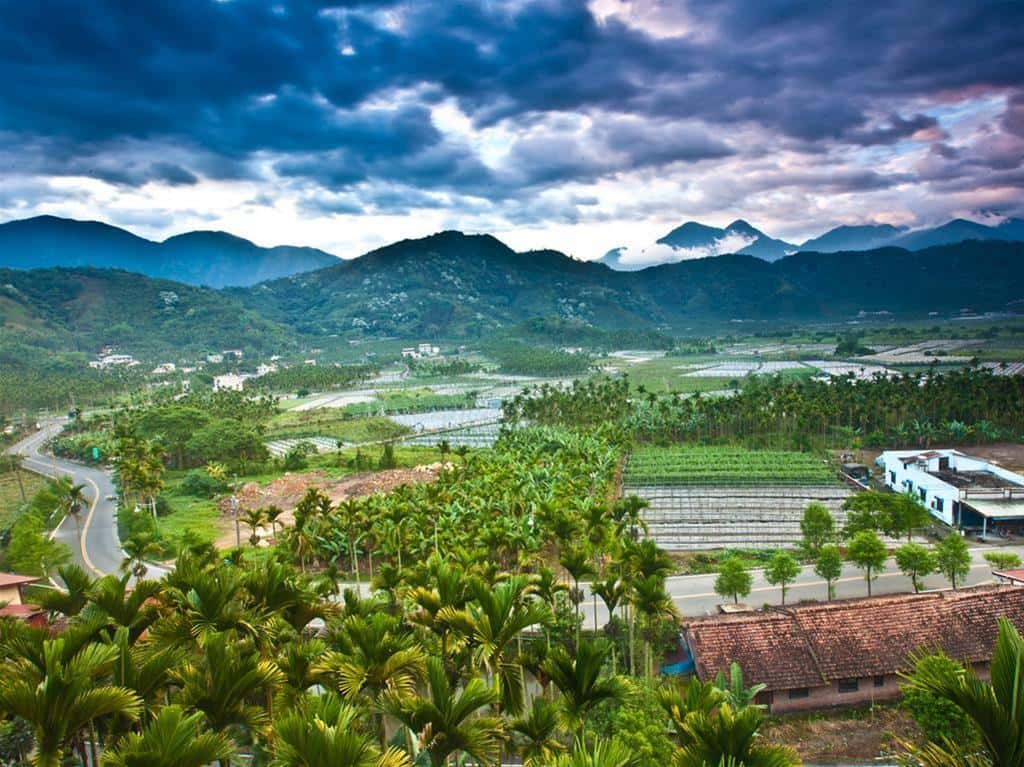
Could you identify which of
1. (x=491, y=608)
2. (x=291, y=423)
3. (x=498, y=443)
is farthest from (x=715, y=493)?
(x=291, y=423)

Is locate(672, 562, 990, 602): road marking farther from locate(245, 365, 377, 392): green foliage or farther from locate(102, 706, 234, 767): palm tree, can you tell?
locate(245, 365, 377, 392): green foliage

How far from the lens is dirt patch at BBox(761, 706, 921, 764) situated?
1667 centimetres

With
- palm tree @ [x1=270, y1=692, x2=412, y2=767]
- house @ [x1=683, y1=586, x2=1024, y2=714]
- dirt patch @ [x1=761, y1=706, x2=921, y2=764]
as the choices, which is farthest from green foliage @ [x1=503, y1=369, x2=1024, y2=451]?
palm tree @ [x1=270, y1=692, x2=412, y2=767]

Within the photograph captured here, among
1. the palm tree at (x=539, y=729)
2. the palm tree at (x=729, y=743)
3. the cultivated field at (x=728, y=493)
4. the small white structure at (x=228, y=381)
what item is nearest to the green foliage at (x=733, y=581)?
the cultivated field at (x=728, y=493)

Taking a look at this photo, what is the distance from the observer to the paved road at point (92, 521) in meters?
35.6

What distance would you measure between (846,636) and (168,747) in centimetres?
1918

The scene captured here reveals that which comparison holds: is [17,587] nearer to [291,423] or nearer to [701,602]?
[701,602]

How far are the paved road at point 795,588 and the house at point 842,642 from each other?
574cm

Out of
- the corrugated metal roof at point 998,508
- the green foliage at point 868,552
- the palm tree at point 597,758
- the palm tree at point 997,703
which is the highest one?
the palm tree at point 997,703

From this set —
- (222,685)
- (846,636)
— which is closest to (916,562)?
(846,636)

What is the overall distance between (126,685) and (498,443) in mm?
49388

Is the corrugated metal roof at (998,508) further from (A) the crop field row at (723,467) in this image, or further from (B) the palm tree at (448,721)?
(B) the palm tree at (448,721)

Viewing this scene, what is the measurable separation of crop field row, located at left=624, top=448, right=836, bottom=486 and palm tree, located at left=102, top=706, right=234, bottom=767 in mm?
43612

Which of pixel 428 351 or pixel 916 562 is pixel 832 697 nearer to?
pixel 916 562
